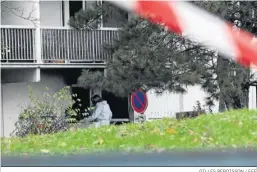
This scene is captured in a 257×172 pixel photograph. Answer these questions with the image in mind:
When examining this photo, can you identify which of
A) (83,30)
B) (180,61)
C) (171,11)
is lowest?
(171,11)

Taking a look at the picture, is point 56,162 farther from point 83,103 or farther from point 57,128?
point 83,103

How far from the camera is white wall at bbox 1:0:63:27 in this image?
1310 cm

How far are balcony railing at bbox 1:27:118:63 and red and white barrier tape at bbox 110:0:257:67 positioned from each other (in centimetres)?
1154

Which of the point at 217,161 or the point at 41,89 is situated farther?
the point at 41,89

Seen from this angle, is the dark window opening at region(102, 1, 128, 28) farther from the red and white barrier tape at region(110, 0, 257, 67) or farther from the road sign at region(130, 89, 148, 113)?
the red and white barrier tape at region(110, 0, 257, 67)

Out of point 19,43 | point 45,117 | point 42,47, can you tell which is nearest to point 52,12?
point 42,47

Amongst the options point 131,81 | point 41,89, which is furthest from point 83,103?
point 131,81

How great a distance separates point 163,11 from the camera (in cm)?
111

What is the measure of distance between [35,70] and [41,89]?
1.41m

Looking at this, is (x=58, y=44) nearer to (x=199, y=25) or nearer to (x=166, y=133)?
(x=166, y=133)

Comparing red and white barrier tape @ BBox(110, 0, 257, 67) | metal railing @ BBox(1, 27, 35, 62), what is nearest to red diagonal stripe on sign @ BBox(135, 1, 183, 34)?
red and white barrier tape @ BBox(110, 0, 257, 67)

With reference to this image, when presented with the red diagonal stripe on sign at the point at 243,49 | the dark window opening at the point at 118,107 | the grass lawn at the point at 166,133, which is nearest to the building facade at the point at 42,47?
the dark window opening at the point at 118,107

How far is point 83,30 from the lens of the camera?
1298 centimetres

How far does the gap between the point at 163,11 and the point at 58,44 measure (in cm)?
1229
